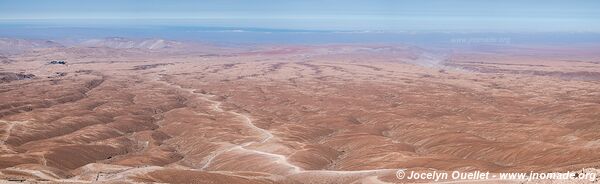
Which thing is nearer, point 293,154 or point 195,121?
point 293,154

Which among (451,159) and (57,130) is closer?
(451,159)

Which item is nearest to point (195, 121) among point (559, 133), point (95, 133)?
point (95, 133)

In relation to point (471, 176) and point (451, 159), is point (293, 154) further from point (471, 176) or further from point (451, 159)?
point (471, 176)

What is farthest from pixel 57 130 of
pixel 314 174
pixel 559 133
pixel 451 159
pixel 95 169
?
pixel 559 133

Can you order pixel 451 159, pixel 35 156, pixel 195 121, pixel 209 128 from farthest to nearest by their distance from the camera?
pixel 195 121
pixel 209 128
pixel 35 156
pixel 451 159

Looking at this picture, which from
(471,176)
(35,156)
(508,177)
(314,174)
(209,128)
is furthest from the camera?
(209,128)

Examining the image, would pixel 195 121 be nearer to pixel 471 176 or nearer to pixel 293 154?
pixel 293 154

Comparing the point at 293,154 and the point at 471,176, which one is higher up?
the point at 471,176

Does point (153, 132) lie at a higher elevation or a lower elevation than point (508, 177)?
lower

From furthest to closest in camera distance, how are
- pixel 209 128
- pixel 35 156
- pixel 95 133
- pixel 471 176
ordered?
1. pixel 209 128
2. pixel 95 133
3. pixel 35 156
4. pixel 471 176
